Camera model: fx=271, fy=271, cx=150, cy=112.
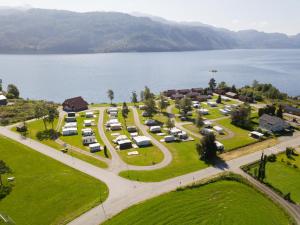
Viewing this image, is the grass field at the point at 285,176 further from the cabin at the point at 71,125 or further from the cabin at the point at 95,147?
the cabin at the point at 71,125

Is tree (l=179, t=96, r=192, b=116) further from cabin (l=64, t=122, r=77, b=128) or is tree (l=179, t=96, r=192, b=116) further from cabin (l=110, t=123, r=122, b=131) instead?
cabin (l=64, t=122, r=77, b=128)

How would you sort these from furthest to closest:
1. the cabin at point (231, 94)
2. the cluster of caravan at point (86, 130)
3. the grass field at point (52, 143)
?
the cabin at point (231, 94)
the cluster of caravan at point (86, 130)
the grass field at point (52, 143)

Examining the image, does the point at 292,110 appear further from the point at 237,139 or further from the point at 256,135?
the point at 237,139

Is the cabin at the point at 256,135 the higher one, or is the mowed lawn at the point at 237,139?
the cabin at the point at 256,135

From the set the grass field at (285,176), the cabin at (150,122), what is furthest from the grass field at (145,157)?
the grass field at (285,176)

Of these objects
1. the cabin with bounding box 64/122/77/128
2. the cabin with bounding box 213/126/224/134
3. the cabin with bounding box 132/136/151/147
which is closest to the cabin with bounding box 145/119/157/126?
the cabin with bounding box 132/136/151/147
